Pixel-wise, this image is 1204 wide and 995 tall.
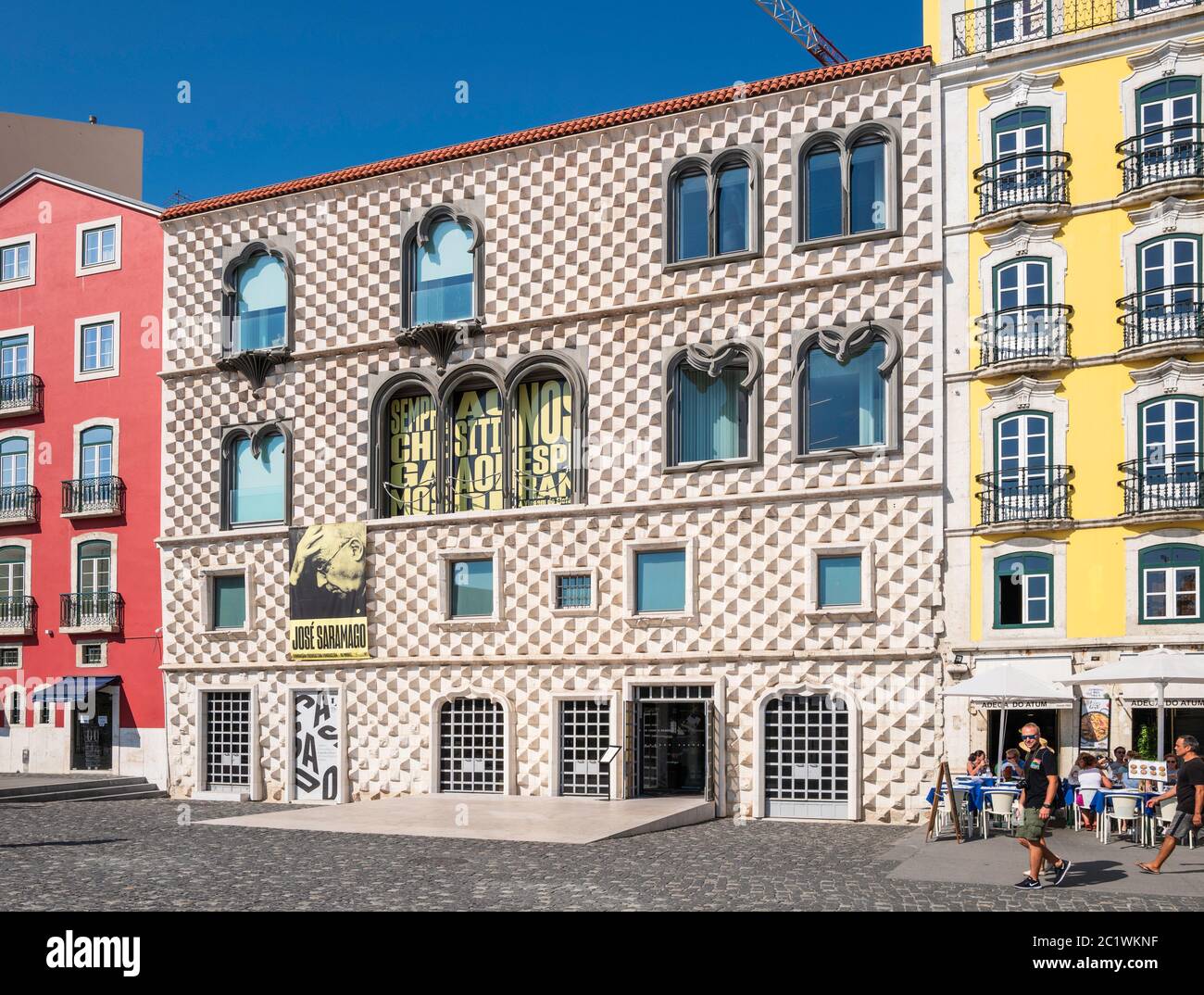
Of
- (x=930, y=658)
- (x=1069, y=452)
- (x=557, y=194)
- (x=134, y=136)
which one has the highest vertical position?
(x=134, y=136)

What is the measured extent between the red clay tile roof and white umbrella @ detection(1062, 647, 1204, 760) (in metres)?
11.9

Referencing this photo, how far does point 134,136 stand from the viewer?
146ft

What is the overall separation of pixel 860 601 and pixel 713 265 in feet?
24.1

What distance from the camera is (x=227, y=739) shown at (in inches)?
1288

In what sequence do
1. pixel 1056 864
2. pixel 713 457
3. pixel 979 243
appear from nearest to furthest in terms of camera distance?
pixel 1056 864, pixel 979 243, pixel 713 457

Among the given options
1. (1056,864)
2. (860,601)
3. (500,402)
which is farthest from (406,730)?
(1056,864)

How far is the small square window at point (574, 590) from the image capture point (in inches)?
1126

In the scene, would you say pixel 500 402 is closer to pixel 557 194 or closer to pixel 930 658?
pixel 557 194

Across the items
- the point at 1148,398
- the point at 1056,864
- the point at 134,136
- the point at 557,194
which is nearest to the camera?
the point at 1056,864

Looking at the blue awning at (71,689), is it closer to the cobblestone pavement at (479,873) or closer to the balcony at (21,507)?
the balcony at (21,507)

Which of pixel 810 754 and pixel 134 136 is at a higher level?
pixel 134 136

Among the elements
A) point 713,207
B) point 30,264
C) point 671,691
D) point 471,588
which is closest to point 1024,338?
point 713,207

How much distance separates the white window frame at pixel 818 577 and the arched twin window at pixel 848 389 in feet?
6.26

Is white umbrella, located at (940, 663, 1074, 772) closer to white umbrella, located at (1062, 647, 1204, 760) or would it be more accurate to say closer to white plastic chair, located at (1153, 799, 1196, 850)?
white umbrella, located at (1062, 647, 1204, 760)
